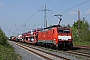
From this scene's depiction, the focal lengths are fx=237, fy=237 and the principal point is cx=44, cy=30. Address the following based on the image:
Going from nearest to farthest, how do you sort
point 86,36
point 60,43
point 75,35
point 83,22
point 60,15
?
point 60,43
point 60,15
point 86,36
point 75,35
point 83,22

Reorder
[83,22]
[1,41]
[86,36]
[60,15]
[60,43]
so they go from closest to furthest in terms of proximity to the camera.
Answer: [60,43], [1,41], [60,15], [86,36], [83,22]

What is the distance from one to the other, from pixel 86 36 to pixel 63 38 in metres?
32.7

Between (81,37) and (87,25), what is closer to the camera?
(81,37)

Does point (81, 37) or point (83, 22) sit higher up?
point (83, 22)

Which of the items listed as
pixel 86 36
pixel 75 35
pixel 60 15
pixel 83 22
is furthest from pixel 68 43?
pixel 83 22

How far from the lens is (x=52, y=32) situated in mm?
34469

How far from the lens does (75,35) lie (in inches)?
2741

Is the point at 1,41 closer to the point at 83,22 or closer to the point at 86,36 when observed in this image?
the point at 86,36

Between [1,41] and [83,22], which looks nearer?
[1,41]

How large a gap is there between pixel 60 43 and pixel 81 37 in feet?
112

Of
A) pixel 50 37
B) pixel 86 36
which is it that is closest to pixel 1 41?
pixel 50 37

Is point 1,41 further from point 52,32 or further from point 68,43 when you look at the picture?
point 68,43

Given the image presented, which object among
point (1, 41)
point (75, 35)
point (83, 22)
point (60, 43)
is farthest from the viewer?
point (83, 22)

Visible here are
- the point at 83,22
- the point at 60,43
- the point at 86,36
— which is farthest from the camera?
the point at 83,22
